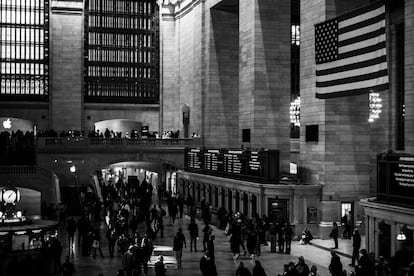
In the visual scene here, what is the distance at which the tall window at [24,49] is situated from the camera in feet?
152

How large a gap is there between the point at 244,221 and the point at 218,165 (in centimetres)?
750

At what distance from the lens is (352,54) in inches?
862

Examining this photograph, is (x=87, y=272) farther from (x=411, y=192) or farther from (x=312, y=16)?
(x=312, y=16)

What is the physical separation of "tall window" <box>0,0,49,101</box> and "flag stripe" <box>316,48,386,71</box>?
27.8 meters

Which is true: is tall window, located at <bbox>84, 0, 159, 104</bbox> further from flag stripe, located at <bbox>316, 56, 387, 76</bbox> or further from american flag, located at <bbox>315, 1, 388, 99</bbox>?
flag stripe, located at <bbox>316, 56, 387, 76</bbox>

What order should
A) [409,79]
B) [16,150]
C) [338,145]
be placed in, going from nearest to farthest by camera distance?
[409,79] → [338,145] → [16,150]

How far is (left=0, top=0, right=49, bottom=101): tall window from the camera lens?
152ft

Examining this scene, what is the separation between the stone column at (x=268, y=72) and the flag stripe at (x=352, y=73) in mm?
7731

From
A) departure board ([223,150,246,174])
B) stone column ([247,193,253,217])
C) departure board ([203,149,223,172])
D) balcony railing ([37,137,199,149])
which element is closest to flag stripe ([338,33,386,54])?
stone column ([247,193,253,217])

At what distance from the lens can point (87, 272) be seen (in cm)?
1967

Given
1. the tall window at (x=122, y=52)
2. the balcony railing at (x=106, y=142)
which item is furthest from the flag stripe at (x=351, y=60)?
the tall window at (x=122, y=52)

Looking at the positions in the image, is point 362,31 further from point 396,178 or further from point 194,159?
point 194,159

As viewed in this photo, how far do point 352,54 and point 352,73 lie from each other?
2.09 ft

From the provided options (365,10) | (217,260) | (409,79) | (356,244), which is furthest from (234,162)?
(409,79)
